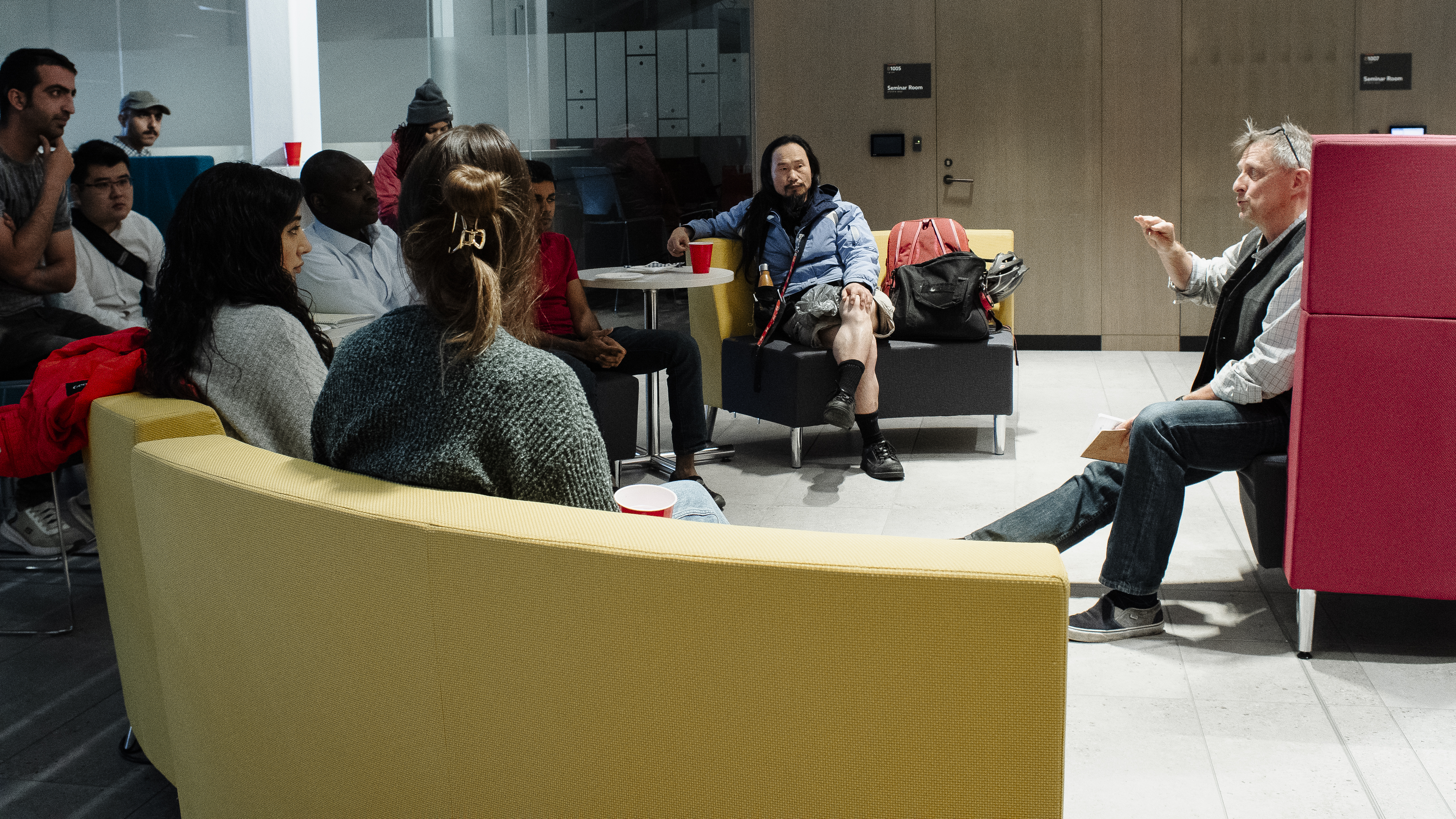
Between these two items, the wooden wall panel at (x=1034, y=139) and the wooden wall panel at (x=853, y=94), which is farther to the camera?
the wooden wall panel at (x=853, y=94)

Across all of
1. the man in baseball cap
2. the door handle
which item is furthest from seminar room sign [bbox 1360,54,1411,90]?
the man in baseball cap

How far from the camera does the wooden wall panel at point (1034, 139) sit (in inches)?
289

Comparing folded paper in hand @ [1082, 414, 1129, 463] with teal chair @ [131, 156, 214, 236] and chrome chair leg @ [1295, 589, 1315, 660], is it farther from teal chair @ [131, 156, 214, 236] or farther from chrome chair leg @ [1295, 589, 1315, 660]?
teal chair @ [131, 156, 214, 236]

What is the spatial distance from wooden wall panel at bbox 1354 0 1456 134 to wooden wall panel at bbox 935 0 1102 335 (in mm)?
1506

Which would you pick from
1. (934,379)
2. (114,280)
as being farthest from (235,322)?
(934,379)

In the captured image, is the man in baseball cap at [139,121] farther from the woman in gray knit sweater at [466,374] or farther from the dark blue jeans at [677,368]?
the woman in gray knit sweater at [466,374]

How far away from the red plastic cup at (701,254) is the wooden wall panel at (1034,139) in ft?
11.3

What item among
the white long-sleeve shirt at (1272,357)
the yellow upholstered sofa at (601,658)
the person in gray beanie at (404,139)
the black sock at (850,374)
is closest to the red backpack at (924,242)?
the black sock at (850,374)

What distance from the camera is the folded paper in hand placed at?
2926 mm

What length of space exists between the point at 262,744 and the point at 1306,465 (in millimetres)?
2136

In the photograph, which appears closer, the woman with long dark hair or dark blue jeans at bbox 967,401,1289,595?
the woman with long dark hair

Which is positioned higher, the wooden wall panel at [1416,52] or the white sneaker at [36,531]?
the wooden wall panel at [1416,52]

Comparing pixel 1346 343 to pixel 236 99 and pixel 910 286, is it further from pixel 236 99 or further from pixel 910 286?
pixel 236 99

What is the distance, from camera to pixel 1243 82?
23.5ft
